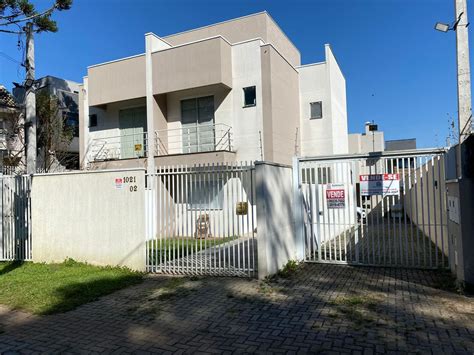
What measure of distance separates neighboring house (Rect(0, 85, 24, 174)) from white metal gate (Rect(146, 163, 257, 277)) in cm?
1726

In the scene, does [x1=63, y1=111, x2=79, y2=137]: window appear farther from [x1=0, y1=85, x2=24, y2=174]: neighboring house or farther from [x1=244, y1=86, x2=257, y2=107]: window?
[x1=244, y1=86, x2=257, y2=107]: window

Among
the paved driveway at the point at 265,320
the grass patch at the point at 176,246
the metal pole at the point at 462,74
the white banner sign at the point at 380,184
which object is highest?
the metal pole at the point at 462,74

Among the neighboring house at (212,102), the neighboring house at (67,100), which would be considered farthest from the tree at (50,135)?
the neighboring house at (212,102)

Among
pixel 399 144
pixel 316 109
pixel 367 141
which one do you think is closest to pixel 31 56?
pixel 316 109

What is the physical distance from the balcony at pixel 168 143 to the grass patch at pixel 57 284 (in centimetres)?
762

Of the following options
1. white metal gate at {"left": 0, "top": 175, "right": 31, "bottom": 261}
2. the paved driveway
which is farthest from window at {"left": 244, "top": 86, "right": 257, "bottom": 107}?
the paved driveway

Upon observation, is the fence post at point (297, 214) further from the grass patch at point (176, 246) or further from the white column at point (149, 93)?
the white column at point (149, 93)

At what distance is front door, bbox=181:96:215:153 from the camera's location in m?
16.3

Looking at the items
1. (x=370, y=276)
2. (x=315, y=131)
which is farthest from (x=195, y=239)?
(x=315, y=131)

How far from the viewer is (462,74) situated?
6.52 meters

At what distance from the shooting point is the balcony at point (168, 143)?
632 inches

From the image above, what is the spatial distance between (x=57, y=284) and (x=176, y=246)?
2.55 m

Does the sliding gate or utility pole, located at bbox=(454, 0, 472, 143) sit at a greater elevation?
utility pole, located at bbox=(454, 0, 472, 143)

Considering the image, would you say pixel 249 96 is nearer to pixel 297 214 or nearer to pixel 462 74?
pixel 297 214
